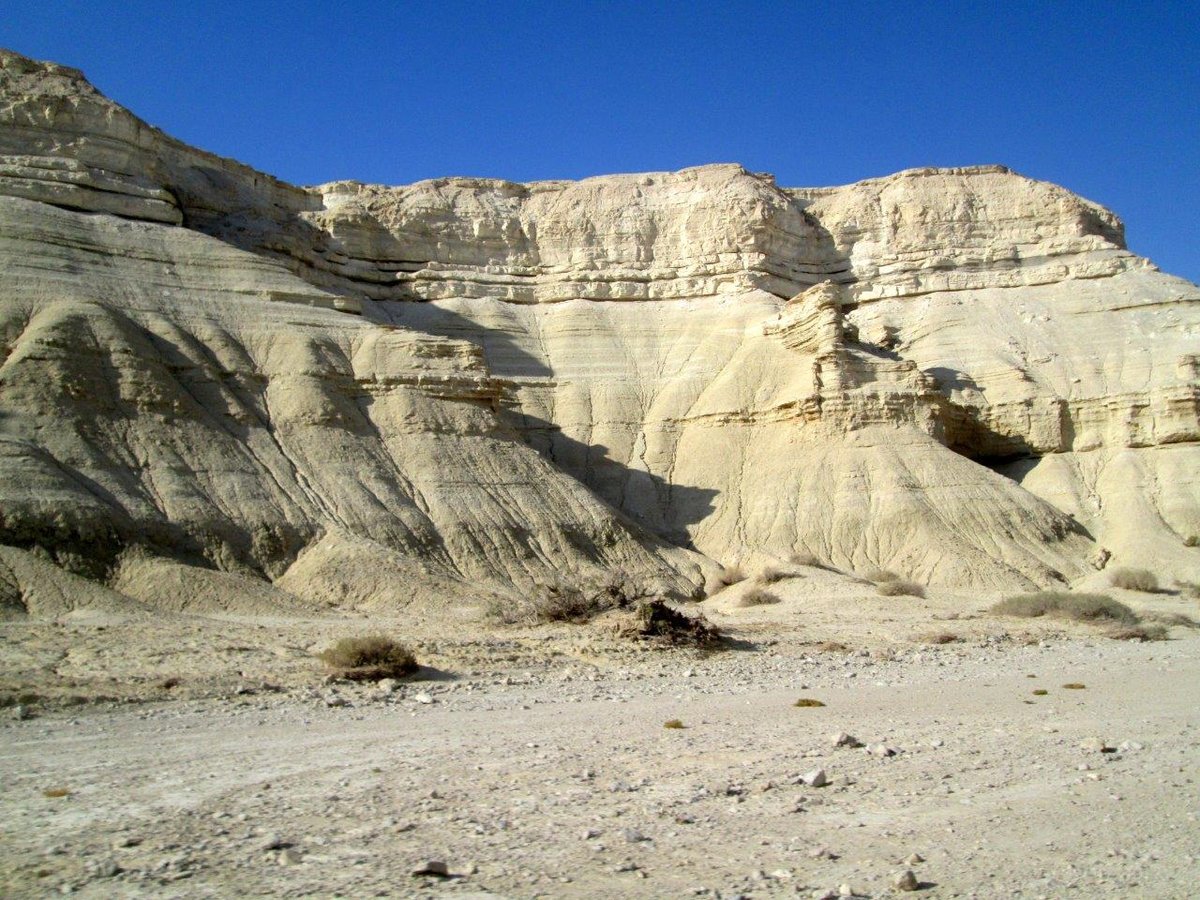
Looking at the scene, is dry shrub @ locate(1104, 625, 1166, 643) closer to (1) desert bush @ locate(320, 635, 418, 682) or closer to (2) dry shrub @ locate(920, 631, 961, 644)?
(2) dry shrub @ locate(920, 631, 961, 644)

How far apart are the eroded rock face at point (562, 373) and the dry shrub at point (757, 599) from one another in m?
5.12

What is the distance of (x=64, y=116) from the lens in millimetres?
44125

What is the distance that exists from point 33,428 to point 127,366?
4.63 m

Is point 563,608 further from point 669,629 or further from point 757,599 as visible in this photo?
point 757,599

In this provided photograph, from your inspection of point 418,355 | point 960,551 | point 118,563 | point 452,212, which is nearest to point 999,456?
point 960,551

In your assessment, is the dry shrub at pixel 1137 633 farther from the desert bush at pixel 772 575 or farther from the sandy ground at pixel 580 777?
the desert bush at pixel 772 575

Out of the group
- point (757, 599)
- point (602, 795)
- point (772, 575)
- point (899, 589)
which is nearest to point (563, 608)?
point (757, 599)

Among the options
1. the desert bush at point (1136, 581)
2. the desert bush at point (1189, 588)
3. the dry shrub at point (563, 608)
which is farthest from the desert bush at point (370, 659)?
the desert bush at point (1189, 588)

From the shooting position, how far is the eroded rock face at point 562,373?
3102cm

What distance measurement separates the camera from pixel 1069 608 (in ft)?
92.1

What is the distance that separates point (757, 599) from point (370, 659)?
17.5 meters

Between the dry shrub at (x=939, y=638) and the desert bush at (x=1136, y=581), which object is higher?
the dry shrub at (x=939, y=638)

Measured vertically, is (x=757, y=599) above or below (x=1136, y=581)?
below

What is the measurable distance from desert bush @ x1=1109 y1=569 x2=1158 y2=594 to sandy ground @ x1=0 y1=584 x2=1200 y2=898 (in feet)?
60.4
